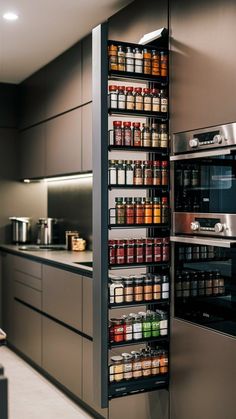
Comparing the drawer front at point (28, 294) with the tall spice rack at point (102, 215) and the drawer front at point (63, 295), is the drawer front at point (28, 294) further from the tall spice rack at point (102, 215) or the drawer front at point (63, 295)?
the tall spice rack at point (102, 215)

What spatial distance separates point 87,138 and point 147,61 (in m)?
1.32

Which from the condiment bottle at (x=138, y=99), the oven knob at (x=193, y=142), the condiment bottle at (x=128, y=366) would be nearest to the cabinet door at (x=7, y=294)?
the condiment bottle at (x=128, y=366)

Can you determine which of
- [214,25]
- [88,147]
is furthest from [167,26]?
[88,147]

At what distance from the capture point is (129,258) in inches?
109

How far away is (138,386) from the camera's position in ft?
9.22

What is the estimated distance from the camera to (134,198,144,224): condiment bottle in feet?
9.15

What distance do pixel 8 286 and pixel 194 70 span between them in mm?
3196

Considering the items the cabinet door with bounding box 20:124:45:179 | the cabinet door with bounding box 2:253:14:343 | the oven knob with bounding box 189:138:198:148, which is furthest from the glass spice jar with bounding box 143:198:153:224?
the cabinet door with bounding box 2:253:14:343

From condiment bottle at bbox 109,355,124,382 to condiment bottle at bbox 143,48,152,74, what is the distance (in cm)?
145

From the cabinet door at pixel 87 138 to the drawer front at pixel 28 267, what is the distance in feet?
2.86

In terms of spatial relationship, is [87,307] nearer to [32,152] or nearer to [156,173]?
[156,173]

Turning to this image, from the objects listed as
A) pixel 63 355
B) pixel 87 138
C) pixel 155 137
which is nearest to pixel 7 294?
pixel 63 355

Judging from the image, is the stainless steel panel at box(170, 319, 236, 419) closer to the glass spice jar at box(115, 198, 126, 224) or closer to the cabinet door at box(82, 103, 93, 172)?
the glass spice jar at box(115, 198, 126, 224)

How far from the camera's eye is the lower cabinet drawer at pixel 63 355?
365 cm
